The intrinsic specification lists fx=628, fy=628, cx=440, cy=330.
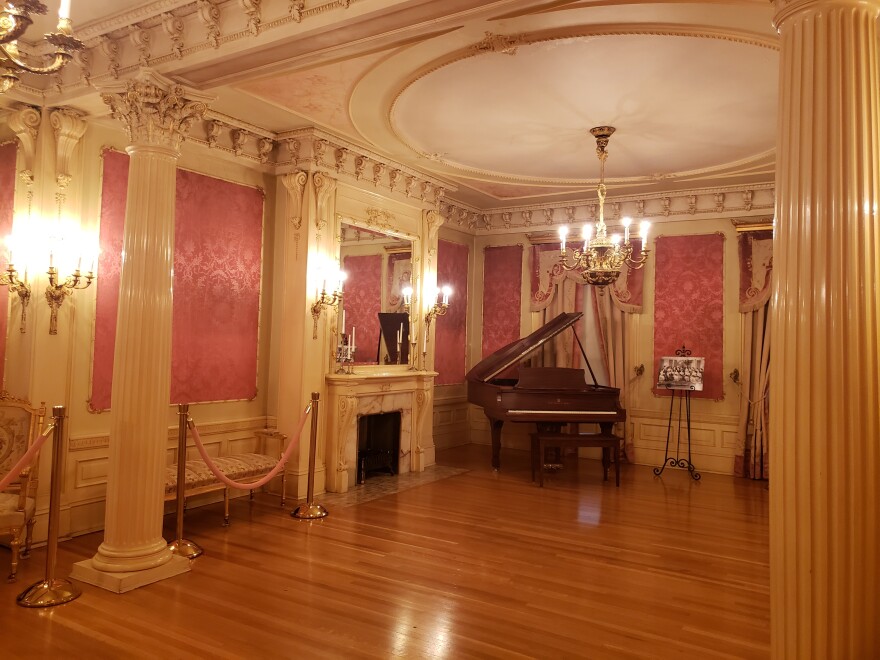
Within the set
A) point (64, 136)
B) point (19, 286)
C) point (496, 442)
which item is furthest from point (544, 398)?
point (64, 136)

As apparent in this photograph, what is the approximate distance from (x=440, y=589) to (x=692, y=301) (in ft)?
19.2

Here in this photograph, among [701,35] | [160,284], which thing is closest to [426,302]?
[160,284]

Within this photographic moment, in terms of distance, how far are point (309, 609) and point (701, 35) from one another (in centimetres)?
425

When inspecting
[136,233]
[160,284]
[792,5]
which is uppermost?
[792,5]

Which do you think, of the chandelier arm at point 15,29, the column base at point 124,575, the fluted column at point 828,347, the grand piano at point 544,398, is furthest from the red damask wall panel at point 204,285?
the fluted column at point 828,347

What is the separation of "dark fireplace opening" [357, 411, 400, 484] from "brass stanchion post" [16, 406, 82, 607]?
154 inches

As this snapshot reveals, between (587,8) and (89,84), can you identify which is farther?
(89,84)

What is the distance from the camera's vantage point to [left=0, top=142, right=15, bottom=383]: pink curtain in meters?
4.86

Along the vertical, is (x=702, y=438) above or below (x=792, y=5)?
below

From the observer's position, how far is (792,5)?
233 centimetres

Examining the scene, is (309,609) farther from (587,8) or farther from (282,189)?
(282,189)

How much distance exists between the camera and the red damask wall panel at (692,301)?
823 cm

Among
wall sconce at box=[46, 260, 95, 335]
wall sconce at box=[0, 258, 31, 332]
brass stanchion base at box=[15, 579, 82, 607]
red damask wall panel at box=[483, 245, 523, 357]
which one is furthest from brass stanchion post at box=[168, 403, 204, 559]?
red damask wall panel at box=[483, 245, 523, 357]

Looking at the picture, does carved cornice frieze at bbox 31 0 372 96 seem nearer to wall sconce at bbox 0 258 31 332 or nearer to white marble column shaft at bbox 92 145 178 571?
white marble column shaft at bbox 92 145 178 571
